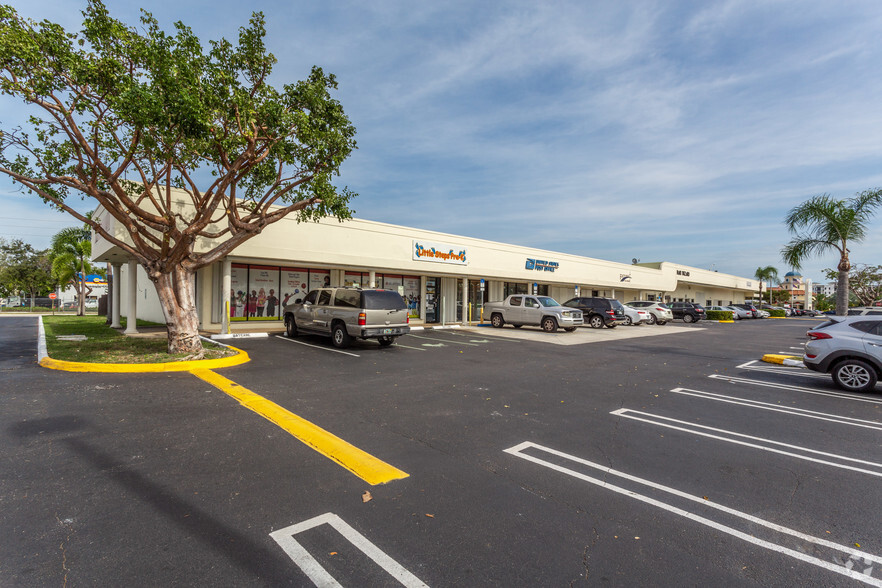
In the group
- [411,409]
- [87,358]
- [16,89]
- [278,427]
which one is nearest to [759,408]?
[411,409]

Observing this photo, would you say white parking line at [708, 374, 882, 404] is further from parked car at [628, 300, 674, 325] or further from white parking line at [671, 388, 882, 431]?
parked car at [628, 300, 674, 325]

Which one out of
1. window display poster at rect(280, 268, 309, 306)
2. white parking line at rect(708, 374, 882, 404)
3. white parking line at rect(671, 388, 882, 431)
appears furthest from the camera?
window display poster at rect(280, 268, 309, 306)

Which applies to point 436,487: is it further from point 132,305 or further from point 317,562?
point 132,305

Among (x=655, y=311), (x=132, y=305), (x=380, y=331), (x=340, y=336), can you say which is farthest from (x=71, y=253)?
(x=655, y=311)

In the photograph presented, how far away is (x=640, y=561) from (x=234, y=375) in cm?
815

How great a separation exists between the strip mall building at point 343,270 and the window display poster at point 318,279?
0.05 m

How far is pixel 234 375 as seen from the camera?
8812mm

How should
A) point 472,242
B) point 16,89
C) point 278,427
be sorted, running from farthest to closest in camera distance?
point 472,242
point 16,89
point 278,427

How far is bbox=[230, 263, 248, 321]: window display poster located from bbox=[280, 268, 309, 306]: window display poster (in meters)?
1.64

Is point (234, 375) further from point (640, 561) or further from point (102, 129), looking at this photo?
point (640, 561)

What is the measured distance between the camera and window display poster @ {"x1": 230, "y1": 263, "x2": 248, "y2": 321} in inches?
719

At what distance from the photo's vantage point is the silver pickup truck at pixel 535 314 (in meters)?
20.5

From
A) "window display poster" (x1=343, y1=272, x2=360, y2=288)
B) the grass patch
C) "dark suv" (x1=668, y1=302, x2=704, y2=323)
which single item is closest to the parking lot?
the grass patch

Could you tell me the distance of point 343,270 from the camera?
69.6 ft
